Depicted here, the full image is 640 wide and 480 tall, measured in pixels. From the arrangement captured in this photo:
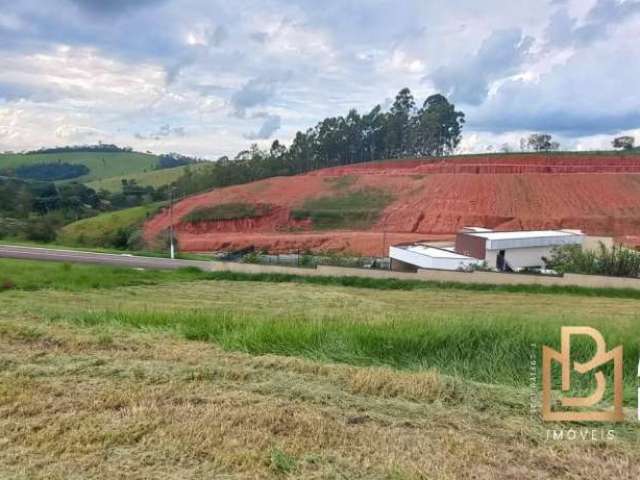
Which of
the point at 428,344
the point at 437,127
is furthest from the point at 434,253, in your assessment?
the point at 437,127

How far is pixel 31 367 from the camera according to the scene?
460cm

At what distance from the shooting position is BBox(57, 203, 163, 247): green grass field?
170 ft

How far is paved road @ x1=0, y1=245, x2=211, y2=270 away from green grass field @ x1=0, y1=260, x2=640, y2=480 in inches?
1100

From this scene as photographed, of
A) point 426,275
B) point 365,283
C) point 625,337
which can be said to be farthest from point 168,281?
point 625,337

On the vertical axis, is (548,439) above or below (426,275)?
above

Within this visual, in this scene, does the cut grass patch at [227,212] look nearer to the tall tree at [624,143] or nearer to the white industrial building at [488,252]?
the white industrial building at [488,252]

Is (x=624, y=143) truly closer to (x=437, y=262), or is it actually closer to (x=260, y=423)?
(x=437, y=262)

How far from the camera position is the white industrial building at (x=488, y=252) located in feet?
103

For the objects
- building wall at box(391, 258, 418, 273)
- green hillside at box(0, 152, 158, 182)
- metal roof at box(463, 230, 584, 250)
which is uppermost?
green hillside at box(0, 152, 158, 182)

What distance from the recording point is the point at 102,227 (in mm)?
58375

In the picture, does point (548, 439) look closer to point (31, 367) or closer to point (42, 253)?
point (31, 367)

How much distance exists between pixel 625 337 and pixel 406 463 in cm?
359

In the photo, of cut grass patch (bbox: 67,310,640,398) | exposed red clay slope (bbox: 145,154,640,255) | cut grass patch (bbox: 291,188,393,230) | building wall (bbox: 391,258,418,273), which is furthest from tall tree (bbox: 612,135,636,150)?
cut grass patch (bbox: 67,310,640,398)
